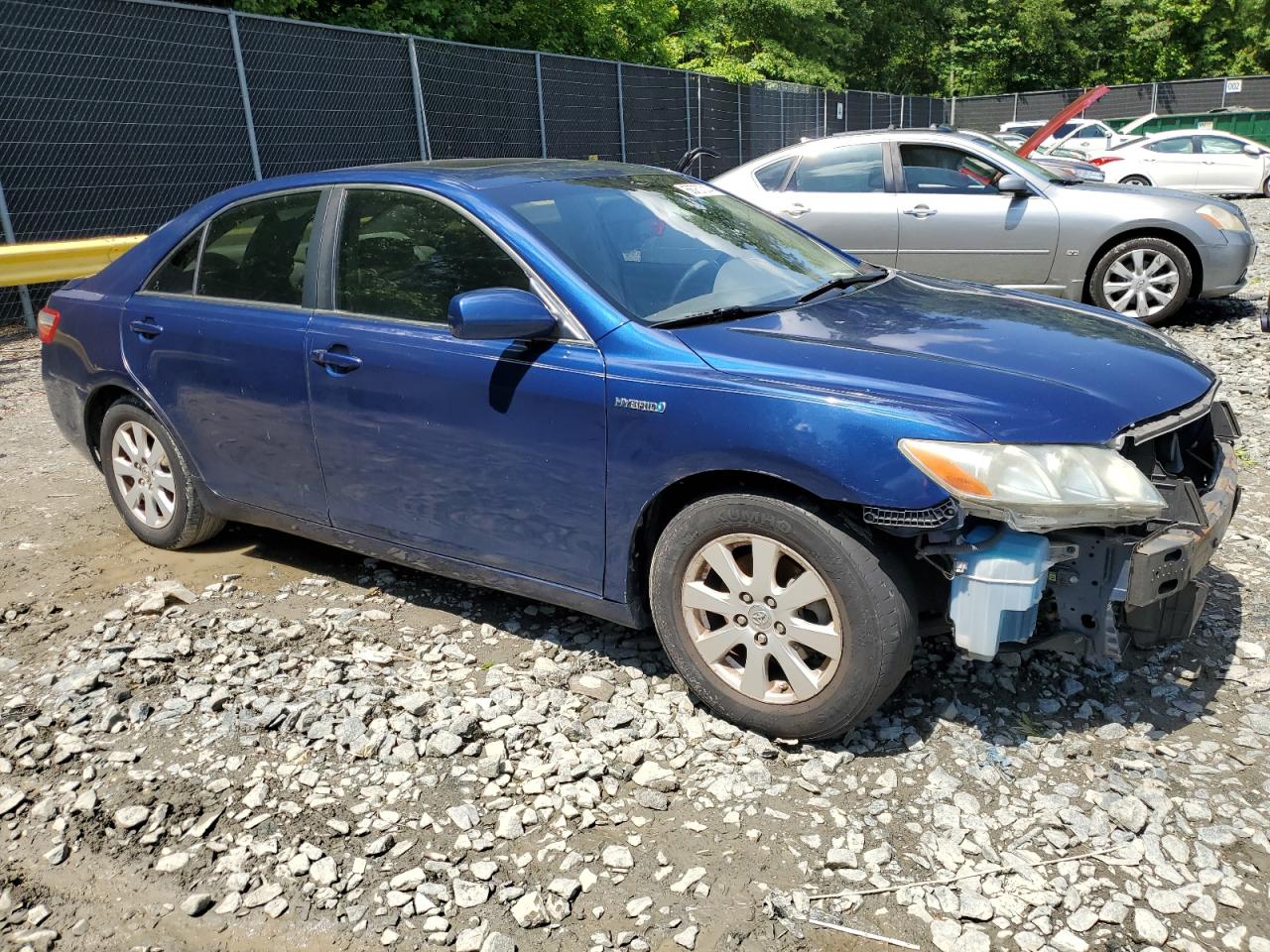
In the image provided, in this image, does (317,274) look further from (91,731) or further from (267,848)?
(267,848)

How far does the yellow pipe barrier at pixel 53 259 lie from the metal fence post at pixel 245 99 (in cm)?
193

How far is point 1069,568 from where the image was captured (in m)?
2.87

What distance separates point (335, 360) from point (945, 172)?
21.0 ft

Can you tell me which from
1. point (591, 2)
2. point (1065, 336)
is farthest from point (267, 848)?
point (591, 2)

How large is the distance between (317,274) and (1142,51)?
51.9 meters

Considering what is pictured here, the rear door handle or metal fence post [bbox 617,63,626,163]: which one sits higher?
metal fence post [bbox 617,63,626,163]

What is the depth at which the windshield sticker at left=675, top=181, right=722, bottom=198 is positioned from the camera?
14.3 ft

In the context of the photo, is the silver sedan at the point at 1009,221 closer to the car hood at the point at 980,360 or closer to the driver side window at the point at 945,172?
the driver side window at the point at 945,172

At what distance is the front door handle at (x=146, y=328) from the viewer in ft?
14.5

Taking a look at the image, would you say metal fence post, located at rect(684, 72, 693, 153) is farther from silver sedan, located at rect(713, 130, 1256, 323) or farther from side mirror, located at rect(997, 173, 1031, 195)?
side mirror, located at rect(997, 173, 1031, 195)

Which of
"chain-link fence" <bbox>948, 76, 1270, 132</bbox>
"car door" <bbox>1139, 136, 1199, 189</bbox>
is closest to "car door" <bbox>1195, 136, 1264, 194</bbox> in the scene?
"car door" <bbox>1139, 136, 1199, 189</bbox>

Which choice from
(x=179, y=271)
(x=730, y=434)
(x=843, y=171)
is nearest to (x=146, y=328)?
(x=179, y=271)

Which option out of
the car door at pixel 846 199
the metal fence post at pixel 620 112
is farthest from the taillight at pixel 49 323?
the metal fence post at pixel 620 112

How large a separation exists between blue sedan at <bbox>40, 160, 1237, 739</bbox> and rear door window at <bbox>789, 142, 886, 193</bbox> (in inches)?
189
